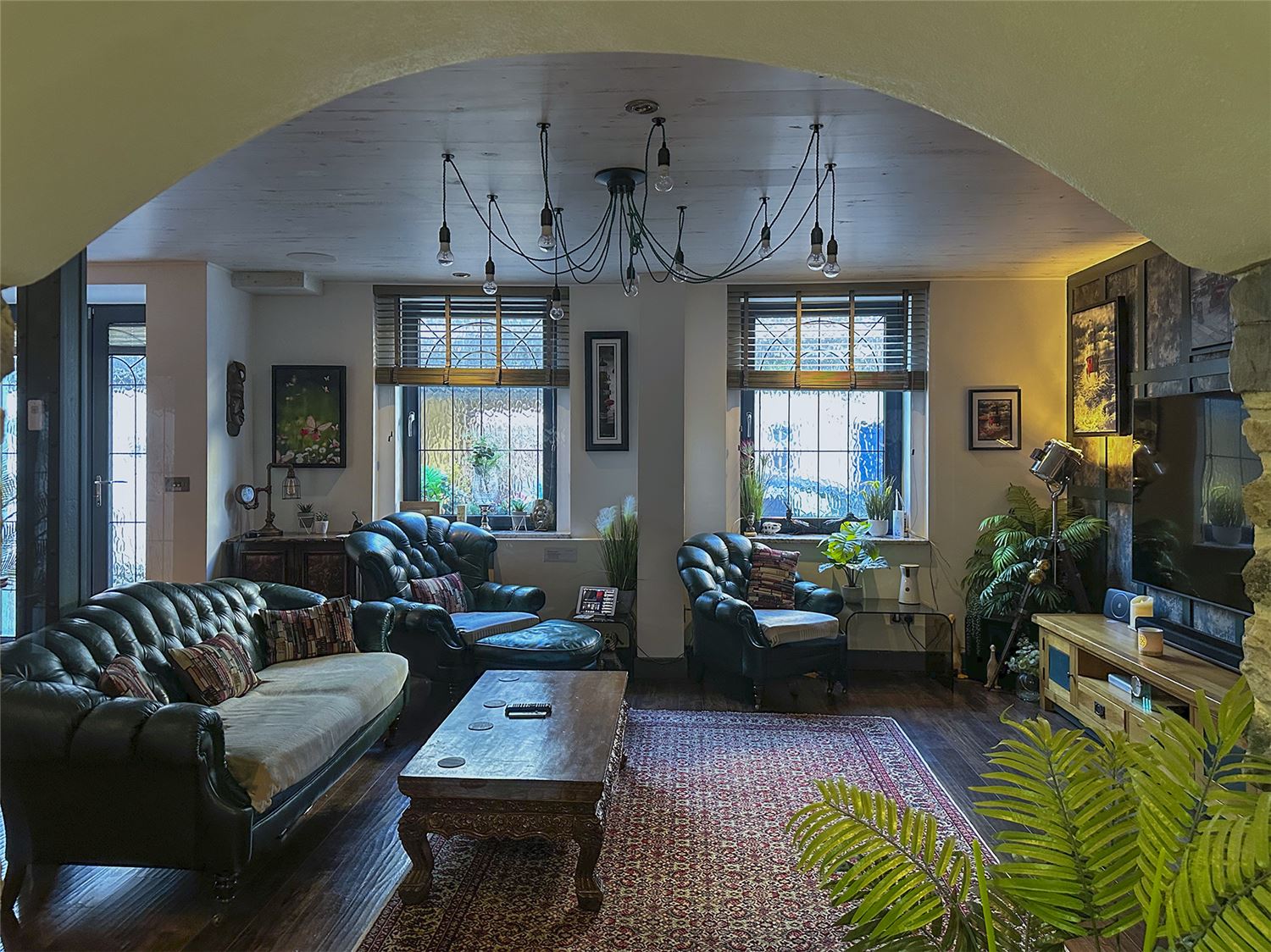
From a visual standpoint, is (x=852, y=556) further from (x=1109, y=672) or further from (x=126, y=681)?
(x=126, y=681)

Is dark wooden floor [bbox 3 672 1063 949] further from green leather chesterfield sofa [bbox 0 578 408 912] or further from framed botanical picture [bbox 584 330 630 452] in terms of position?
framed botanical picture [bbox 584 330 630 452]

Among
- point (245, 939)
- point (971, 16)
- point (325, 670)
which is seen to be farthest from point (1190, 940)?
point (325, 670)

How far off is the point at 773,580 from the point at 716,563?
1.31ft

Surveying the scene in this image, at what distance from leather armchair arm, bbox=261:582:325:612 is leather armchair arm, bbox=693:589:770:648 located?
7.34 ft

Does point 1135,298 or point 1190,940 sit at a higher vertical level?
point 1135,298

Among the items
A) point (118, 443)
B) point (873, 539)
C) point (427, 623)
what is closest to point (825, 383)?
point (873, 539)

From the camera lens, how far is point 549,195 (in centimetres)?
429

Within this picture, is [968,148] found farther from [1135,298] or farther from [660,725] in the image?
[660,725]

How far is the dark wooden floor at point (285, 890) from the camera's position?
9.08ft

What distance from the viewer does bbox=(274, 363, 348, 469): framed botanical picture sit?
6.56m

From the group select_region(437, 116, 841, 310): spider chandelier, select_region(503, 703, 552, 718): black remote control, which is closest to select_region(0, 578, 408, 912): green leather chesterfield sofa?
select_region(503, 703, 552, 718): black remote control

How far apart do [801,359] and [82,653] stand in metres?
4.81

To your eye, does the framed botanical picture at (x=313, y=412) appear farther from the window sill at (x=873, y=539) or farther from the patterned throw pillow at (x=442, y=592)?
the window sill at (x=873, y=539)

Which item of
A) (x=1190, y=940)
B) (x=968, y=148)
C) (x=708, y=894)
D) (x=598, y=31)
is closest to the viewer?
(x=1190, y=940)
